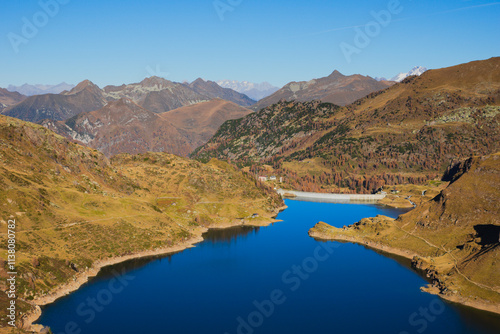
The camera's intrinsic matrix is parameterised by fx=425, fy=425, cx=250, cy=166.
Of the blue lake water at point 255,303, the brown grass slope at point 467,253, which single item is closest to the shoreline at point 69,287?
the blue lake water at point 255,303

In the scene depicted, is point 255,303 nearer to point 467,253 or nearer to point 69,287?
point 69,287

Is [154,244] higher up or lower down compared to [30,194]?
lower down

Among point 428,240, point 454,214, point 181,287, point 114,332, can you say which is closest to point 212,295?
point 181,287

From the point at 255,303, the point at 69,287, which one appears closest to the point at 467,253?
the point at 255,303

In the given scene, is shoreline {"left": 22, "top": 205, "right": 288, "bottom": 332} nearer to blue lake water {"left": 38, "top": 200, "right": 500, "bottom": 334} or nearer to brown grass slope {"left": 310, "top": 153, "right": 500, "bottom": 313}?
blue lake water {"left": 38, "top": 200, "right": 500, "bottom": 334}

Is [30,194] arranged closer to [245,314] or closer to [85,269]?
[85,269]

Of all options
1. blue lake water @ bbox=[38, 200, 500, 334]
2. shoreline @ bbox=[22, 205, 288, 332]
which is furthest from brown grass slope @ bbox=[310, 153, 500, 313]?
shoreline @ bbox=[22, 205, 288, 332]

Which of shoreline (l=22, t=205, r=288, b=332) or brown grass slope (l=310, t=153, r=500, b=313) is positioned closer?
shoreline (l=22, t=205, r=288, b=332)

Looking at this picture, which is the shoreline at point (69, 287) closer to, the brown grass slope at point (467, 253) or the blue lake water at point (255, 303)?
the blue lake water at point (255, 303)
